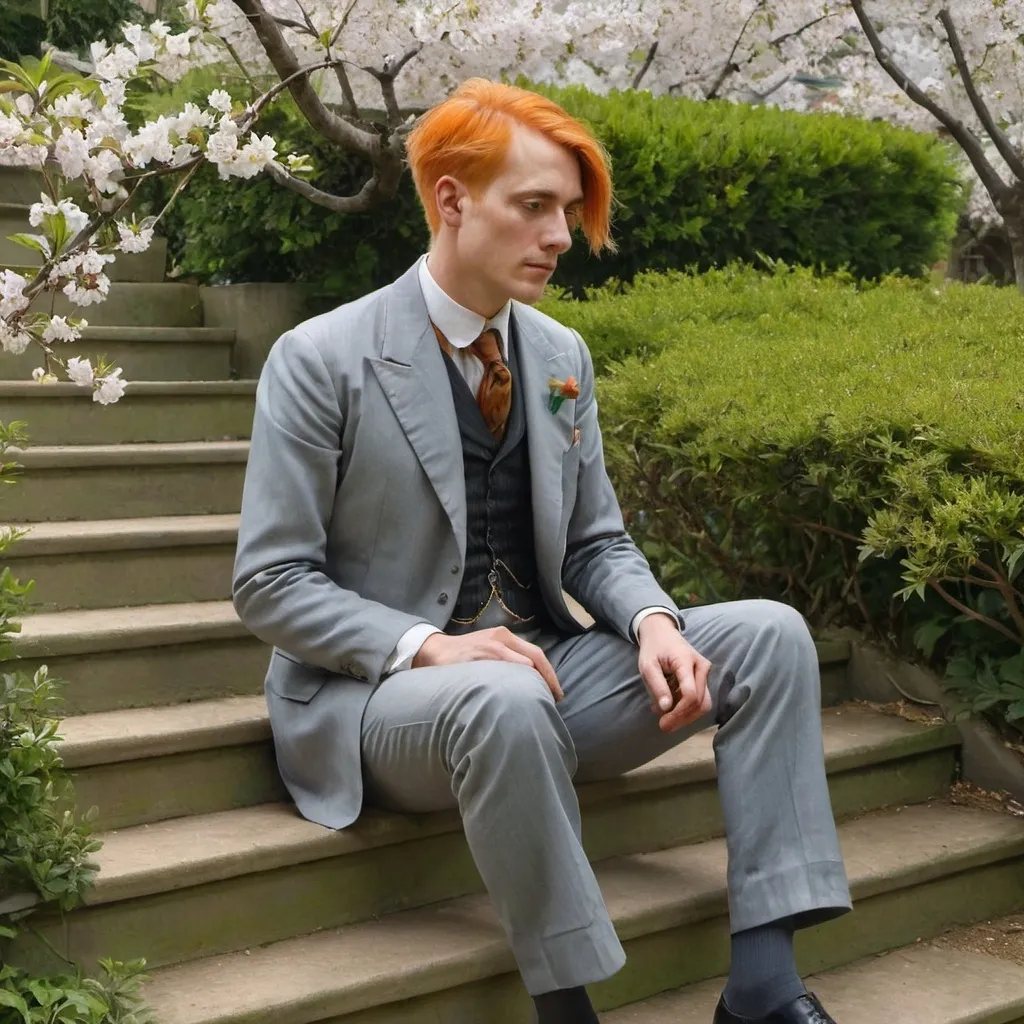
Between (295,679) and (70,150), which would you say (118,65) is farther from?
(295,679)

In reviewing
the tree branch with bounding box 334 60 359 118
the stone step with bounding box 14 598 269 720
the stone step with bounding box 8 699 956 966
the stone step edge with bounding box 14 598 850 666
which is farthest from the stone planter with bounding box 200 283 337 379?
the stone step with bounding box 8 699 956 966

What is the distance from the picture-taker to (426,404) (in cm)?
296

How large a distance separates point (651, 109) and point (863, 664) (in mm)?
3227

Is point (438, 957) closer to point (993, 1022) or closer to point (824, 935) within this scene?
point (824, 935)

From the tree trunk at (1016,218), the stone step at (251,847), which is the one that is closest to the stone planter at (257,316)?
the stone step at (251,847)

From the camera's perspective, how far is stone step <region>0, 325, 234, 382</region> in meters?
5.07

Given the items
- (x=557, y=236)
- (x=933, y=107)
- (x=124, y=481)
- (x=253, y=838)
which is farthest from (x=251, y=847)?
(x=933, y=107)

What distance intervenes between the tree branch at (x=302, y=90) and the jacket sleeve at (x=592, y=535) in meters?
1.72

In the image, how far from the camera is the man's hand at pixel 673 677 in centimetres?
280

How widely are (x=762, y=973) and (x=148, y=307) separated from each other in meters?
4.04

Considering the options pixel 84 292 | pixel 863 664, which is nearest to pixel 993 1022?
pixel 863 664

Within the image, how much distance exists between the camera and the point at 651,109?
6492mm

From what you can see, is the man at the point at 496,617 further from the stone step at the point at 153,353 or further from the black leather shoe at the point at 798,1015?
the stone step at the point at 153,353

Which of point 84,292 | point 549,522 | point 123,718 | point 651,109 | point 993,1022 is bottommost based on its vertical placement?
point 993,1022
